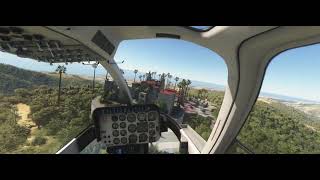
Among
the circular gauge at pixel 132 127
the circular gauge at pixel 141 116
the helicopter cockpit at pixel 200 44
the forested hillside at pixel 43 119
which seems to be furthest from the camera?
the forested hillside at pixel 43 119

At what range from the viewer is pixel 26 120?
59.2 meters

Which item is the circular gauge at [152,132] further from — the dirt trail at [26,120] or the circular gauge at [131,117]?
the dirt trail at [26,120]

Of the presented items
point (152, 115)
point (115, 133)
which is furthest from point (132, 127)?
point (152, 115)

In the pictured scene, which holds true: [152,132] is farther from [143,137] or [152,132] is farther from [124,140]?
[124,140]

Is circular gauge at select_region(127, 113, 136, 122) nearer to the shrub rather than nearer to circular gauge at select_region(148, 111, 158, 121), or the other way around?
circular gauge at select_region(148, 111, 158, 121)

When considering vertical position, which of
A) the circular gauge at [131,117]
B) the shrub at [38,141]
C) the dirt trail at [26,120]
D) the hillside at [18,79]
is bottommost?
the shrub at [38,141]

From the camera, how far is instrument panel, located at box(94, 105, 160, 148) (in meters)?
13.6

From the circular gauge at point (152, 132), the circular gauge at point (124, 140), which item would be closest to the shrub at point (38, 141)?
the circular gauge at point (124, 140)

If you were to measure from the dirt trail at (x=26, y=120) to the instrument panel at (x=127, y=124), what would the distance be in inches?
1663

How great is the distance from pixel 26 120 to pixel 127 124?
52641mm

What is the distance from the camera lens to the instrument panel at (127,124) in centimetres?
1365

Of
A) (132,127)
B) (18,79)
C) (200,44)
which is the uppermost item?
(200,44)

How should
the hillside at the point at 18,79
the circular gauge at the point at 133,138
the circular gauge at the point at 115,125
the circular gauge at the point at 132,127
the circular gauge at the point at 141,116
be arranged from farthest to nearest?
the hillside at the point at 18,79 < the circular gauge at the point at 133,138 < the circular gauge at the point at 132,127 < the circular gauge at the point at 141,116 < the circular gauge at the point at 115,125

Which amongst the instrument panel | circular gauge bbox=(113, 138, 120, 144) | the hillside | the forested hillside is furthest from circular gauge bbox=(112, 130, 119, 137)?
the hillside
